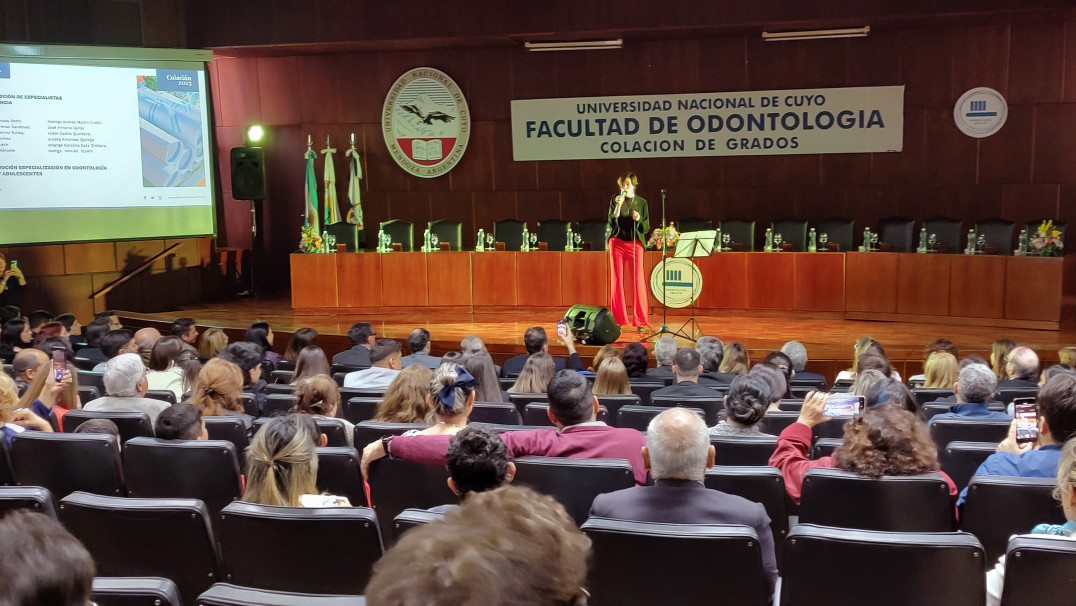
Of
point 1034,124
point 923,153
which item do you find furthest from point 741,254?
point 1034,124

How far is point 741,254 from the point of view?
10742mm

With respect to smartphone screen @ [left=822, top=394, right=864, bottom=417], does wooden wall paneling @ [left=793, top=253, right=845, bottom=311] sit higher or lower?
lower

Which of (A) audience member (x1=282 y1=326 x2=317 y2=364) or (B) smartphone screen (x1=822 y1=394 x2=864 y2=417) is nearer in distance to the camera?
(B) smartphone screen (x1=822 y1=394 x2=864 y2=417)

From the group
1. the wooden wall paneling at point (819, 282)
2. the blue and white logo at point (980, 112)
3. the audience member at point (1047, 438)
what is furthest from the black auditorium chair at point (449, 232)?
the audience member at point (1047, 438)

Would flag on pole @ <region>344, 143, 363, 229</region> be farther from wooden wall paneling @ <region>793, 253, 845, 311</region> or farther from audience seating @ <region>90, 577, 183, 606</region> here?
audience seating @ <region>90, 577, 183, 606</region>

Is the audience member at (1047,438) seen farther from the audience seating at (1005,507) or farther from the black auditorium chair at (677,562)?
the black auditorium chair at (677,562)

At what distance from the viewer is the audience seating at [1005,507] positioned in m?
2.90

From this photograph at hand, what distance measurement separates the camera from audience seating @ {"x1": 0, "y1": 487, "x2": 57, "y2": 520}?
109 inches

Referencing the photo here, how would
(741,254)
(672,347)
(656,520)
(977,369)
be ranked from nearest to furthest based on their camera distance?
(656,520)
(977,369)
(672,347)
(741,254)

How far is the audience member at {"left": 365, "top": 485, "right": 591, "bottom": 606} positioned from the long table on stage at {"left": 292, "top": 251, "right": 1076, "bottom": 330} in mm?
9436

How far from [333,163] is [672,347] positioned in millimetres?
7825

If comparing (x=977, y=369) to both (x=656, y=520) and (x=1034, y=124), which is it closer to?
(x=656, y=520)

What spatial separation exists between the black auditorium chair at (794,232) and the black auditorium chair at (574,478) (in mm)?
8320

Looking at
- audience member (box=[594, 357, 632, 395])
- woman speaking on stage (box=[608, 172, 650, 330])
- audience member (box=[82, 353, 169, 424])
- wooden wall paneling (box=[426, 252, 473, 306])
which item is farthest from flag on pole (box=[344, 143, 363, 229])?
audience member (box=[82, 353, 169, 424])
